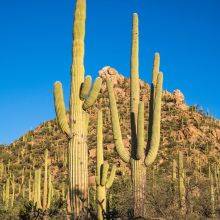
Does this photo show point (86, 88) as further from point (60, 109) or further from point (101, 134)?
point (101, 134)

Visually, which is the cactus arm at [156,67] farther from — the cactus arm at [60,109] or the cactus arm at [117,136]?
the cactus arm at [60,109]

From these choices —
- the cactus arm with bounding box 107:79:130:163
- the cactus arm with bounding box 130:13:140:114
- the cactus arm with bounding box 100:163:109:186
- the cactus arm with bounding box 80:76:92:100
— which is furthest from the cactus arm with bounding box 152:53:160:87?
the cactus arm with bounding box 80:76:92:100

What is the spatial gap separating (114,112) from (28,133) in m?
34.6

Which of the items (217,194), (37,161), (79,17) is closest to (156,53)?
(79,17)

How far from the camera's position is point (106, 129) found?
1578 inches

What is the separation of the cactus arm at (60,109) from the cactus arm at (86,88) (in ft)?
1.30

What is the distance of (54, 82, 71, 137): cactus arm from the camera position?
8938mm

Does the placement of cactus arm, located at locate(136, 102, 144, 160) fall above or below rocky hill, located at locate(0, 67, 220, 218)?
below

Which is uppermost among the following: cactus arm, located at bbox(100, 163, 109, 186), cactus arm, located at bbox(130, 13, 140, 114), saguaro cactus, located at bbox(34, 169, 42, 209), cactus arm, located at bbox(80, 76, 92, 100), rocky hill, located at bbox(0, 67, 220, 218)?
rocky hill, located at bbox(0, 67, 220, 218)

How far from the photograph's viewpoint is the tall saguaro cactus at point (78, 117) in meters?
8.70

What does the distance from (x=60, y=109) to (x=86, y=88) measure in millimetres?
607

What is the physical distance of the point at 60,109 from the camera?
9.05 meters

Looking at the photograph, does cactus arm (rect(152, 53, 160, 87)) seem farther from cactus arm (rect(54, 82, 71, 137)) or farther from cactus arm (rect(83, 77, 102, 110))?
cactus arm (rect(54, 82, 71, 137))

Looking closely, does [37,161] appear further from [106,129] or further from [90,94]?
[90,94]
